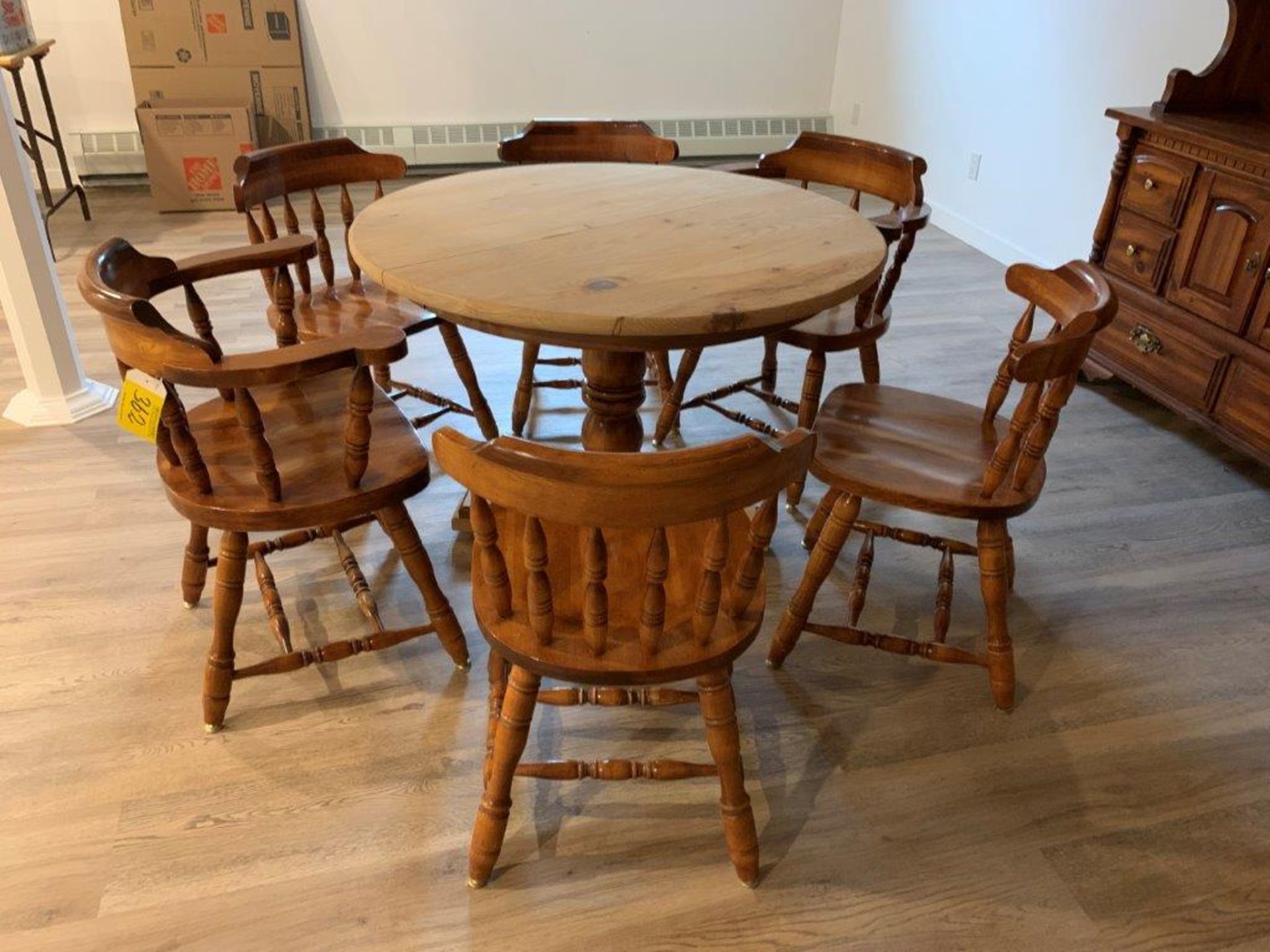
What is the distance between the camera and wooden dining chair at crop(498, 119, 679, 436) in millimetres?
2469

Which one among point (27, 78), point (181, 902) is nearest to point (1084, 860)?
point (181, 902)

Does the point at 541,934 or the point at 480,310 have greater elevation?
the point at 480,310

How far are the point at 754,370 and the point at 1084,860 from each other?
186 cm

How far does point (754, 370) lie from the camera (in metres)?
3.04

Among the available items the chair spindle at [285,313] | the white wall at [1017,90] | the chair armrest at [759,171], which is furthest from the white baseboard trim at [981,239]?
the chair spindle at [285,313]

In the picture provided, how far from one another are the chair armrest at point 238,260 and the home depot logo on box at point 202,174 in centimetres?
271

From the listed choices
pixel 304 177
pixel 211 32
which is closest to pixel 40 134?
pixel 211 32

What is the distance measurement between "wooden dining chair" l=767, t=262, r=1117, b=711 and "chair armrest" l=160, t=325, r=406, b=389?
2.50 feet

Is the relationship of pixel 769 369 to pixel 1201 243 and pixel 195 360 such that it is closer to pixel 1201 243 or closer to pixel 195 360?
pixel 1201 243

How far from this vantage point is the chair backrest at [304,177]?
202 cm

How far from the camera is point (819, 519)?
1979 mm

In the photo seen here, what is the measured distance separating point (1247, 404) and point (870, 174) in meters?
1.16

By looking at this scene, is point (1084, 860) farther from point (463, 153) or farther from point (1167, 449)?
point (463, 153)

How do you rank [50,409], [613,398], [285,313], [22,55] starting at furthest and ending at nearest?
1. [22,55]
2. [50,409]
3. [285,313]
4. [613,398]
